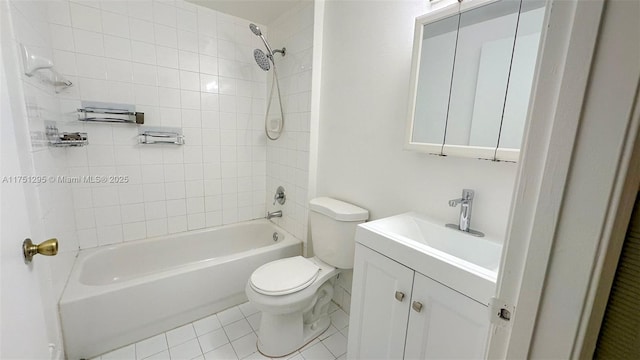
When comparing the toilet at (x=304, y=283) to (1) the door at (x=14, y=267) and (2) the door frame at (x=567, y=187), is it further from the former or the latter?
(2) the door frame at (x=567, y=187)

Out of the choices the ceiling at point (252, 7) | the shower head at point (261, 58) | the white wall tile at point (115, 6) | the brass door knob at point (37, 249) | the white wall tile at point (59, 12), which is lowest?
the brass door knob at point (37, 249)

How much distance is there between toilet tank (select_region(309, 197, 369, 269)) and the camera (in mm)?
1537

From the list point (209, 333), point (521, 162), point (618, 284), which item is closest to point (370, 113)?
point (521, 162)

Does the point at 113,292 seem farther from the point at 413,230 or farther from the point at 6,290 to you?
the point at 413,230

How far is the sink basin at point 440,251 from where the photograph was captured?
2.60ft

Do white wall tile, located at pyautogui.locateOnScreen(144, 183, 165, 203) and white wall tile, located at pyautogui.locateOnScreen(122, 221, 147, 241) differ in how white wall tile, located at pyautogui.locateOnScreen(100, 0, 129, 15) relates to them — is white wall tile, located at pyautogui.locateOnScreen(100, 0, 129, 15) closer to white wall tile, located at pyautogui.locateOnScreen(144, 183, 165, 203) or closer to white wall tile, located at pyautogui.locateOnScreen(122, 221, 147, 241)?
white wall tile, located at pyautogui.locateOnScreen(144, 183, 165, 203)

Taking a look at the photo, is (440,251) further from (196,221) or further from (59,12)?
(59,12)

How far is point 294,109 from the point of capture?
6.73 feet

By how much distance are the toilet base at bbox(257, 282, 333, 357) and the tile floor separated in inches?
1.5

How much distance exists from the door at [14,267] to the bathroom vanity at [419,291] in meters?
1.07

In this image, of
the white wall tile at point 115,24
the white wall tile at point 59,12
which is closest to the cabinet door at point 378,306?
the white wall tile at point 115,24

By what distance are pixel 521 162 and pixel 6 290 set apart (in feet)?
3.56

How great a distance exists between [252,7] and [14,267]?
2.06 meters

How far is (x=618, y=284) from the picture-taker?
0.31 m
